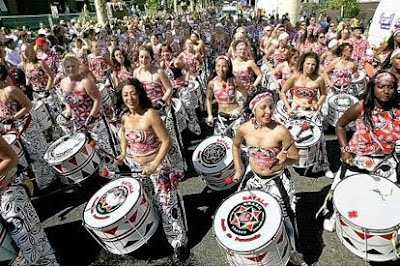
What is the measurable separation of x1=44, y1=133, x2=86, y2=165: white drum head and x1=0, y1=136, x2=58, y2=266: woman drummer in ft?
3.75

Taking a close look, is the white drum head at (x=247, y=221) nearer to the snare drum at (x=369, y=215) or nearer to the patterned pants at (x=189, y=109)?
the snare drum at (x=369, y=215)

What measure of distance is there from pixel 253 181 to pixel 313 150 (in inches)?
76.7

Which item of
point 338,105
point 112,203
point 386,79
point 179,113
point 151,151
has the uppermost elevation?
point 386,79

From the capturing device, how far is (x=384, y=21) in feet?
43.1

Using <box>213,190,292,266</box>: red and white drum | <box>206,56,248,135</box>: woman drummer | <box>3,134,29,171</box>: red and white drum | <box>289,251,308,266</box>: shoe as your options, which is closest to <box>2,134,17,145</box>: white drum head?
<box>3,134,29,171</box>: red and white drum

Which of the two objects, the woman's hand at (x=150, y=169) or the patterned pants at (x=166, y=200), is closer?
the woman's hand at (x=150, y=169)

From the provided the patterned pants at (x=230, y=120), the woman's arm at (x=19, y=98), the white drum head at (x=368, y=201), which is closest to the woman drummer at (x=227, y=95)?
the patterned pants at (x=230, y=120)

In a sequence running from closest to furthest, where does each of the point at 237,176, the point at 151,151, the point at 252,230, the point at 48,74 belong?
the point at 252,230 < the point at 237,176 < the point at 151,151 < the point at 48,74

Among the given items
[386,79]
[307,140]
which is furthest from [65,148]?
[386,79]

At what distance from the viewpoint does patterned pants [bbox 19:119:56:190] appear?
5645 mm

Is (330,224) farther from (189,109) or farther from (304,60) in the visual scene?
(189,109)

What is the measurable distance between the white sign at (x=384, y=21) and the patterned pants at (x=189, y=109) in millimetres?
8684

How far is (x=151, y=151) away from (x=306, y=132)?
106 inches

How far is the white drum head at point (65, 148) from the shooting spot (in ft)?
16.4
